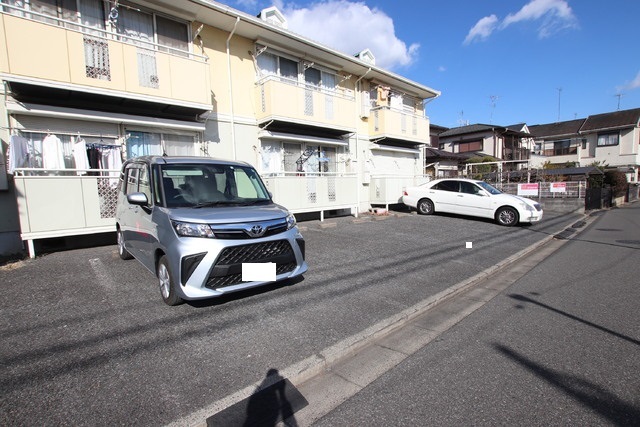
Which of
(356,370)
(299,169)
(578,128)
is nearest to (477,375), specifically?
(356,370)

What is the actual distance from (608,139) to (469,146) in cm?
1482

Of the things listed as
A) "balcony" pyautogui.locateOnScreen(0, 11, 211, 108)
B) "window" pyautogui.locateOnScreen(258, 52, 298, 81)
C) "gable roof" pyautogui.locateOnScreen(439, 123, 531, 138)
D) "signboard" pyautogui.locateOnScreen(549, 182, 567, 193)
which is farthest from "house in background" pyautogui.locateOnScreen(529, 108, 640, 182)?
"balcony" pyautogui.locateOnScreen(0, 11, 211, 108)

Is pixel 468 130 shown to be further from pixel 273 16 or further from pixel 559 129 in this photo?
pixel 273 16

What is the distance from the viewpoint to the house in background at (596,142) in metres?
31.0

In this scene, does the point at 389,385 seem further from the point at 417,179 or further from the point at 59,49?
the point at 417,179

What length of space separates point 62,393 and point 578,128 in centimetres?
4717

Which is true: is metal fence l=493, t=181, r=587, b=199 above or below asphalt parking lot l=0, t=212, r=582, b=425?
above

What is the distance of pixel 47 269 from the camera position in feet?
16.4

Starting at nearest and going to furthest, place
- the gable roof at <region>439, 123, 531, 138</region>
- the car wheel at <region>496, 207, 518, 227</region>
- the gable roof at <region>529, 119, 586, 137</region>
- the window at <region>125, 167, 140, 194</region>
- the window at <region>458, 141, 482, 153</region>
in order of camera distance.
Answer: the window at <region>125, 167, 140, 194</region>, the car wheel at <region>496, 207, 518, 227</region>, the gable roof at <region>439, 123, 531, 138</region>, the window at <region>458, 141, 482, 153</region>, the gable roof at <region>529, 119, 586, 137</region>

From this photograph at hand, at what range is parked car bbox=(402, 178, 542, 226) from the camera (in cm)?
989

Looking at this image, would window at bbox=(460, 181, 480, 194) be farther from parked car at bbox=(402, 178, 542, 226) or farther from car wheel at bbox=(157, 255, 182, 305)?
car wheel at bbox=(157, 255, 182, 305)

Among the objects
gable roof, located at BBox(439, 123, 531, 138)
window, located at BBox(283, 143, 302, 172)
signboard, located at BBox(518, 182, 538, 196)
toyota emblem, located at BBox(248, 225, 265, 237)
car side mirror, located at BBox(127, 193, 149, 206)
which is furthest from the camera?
gable roof, located at BBox(439, 123, 531, 138)

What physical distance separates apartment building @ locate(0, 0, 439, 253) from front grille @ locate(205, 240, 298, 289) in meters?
4.47

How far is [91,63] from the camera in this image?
20.5 ft
